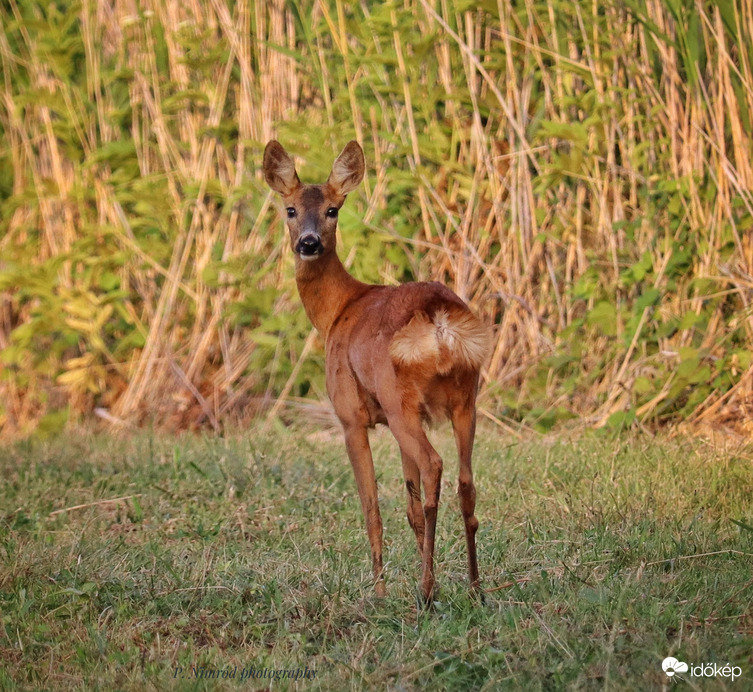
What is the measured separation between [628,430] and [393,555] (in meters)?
1.95

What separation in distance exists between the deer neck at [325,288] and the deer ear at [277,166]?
403mm

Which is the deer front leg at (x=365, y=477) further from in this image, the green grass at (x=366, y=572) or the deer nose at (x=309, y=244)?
the deer nose at (x=309, y=244)

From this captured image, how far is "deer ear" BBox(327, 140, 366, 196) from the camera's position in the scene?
4.35 meters

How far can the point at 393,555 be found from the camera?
3.78 meters

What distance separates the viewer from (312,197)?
13.4 feet

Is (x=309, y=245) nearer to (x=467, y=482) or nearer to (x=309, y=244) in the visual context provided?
(x=309, y=244)

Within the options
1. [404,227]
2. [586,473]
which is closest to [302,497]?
[586,473]

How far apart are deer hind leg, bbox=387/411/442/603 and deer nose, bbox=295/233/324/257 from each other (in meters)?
0.93

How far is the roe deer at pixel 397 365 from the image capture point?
3160mm

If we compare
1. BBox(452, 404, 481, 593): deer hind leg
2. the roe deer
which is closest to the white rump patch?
the roe deer

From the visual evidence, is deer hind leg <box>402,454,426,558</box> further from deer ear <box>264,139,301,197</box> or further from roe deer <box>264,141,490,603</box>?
deer ear <box>264,139,301,197</box>

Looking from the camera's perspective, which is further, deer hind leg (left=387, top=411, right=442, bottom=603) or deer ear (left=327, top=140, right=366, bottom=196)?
deer ear (left=327, top=140, right=366, bottom=196)

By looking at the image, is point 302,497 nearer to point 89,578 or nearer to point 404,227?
point 89,578

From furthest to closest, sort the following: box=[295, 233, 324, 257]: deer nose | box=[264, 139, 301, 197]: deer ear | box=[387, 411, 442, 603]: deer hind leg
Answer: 1. box=[264, 139, 301, 197]: deer ear
2. box=[295, 233, 324, 257]: deer nose
3. box=[387, 411, 442, 603]: deer hind leg
